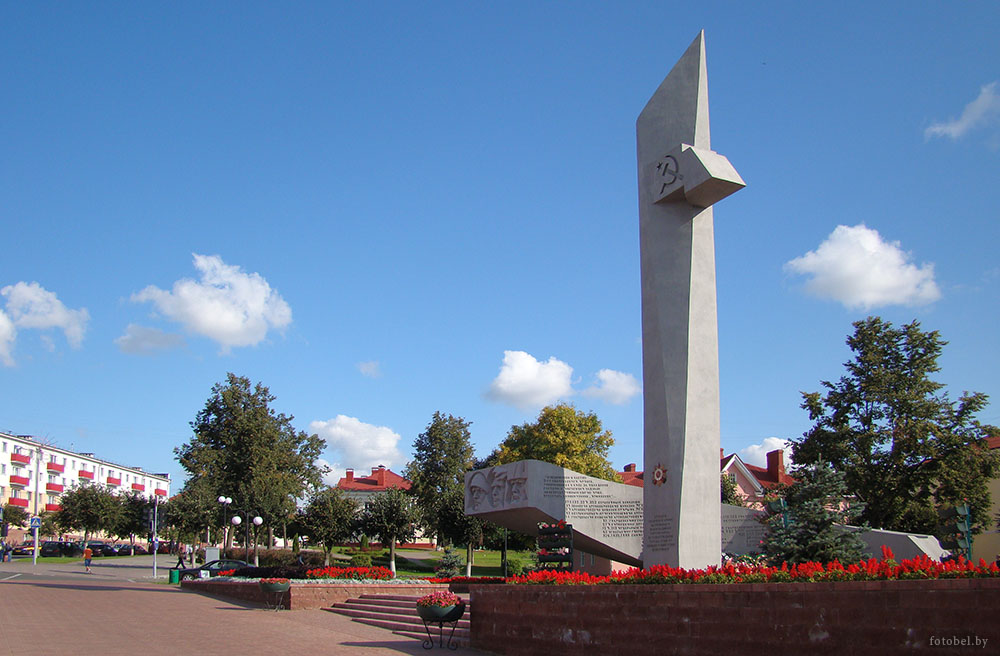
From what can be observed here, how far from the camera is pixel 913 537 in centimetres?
2717

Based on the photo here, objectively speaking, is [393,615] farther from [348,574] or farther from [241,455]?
[241,455]

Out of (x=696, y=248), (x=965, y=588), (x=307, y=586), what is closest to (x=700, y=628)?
(x=965, y=588)

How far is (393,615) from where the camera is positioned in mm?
20719

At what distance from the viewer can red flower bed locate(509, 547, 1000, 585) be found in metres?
8.28

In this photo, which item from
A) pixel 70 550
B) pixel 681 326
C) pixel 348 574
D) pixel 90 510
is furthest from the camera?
pixel 90 510

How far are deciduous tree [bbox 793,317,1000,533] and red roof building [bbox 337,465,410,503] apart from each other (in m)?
65.8

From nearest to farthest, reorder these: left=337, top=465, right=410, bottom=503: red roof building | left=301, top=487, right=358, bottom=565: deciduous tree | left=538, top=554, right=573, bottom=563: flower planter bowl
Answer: left=538, top=554, right=573, bottom=563: flower planter bowl → left=301, top=487, right=358, bottom=565: deciduous tree → left=337, top=465, right=410, bottom=503: red roof building

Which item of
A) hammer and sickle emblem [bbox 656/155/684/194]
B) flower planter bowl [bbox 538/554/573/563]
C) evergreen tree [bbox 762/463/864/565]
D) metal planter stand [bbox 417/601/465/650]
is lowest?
metal planter stand [bbox 417/601/465/650]

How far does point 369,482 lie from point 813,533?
90.4 meters

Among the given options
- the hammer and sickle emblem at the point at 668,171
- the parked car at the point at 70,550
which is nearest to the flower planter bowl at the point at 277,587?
the hammer and sickle emblem at the point at 668,171

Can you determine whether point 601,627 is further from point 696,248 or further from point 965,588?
point 696,248

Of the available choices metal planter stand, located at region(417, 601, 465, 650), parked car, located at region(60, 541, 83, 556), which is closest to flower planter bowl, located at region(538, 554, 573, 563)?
metal planter stand, located at region(417, 601, 465, 650)

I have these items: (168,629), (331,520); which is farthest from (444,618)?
(331,520)

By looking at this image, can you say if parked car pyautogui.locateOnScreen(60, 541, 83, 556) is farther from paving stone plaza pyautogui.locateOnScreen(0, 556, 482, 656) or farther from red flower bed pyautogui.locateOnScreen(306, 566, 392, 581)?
red flower bed pyautogui.locateOnScreen(306, 566, 392, 581)
